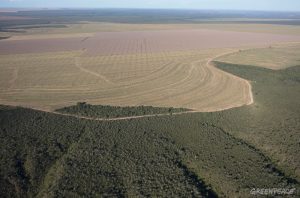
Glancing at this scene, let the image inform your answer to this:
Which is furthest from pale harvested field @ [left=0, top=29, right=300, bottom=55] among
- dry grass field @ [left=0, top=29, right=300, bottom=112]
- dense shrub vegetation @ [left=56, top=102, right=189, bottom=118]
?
dense shrub vegetation @ [left=56, top=102, right=189, bottom=118]

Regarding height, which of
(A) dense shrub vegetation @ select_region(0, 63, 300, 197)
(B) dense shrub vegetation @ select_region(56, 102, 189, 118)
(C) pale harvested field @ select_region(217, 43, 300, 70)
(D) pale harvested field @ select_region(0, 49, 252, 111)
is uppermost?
(C) pale harvested field @ select_region(217, 43, 300, 70)

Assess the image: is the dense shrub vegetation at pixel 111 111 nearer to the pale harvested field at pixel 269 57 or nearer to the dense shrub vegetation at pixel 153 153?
the dense shrub vegetation at pixel 153 153

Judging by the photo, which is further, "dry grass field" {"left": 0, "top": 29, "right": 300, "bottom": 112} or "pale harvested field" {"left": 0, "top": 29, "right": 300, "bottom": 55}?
"pale harvested field" {"left": 0, "top": 29, "right": 300, "bottom": 55}

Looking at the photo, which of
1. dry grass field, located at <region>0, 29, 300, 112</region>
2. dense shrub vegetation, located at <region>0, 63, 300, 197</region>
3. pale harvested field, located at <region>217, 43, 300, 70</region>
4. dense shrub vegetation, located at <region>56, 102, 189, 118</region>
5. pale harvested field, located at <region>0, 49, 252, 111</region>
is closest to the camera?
dense shrub vegetation, located at <region>0, 63, 300, 197</region>

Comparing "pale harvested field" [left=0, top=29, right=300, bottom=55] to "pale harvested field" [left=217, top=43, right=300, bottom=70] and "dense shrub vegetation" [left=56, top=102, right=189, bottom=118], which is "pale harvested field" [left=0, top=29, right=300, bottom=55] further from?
"dense shrub vegetation" [left=56, top=102, right=189, bottom=118]

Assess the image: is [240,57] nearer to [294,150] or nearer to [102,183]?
[294,150]

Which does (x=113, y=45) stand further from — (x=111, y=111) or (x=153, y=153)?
(x=153, y=153)
